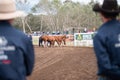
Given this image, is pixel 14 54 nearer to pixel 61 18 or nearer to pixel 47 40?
pixel 47 40

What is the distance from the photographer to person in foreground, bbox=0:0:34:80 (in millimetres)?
4332

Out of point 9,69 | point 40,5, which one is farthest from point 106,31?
point 40,5

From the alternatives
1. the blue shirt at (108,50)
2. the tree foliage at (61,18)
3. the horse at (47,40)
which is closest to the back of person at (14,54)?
the blue shirt at (108,50)

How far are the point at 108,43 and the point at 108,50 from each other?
0.26ft

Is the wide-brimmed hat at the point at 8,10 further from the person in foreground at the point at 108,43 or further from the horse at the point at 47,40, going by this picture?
the horse at the point at 47,40

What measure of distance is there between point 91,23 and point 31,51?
88.0m

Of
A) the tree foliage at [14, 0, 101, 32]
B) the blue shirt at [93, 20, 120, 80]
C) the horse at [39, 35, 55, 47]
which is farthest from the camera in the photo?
the tree foliage at [14, 0, 101, 32]

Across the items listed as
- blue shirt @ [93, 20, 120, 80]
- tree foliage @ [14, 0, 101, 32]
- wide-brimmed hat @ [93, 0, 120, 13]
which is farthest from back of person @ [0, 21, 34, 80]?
tree foliage @ [14, 0, 101, 32]

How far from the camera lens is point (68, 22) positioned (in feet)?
299

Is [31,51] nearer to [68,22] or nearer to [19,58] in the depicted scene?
[19,58]

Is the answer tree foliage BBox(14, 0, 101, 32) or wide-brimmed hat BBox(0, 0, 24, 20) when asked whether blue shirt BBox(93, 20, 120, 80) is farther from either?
tree foliage BBox(14, 0, 101, 32)

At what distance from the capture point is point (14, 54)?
14.3 feet

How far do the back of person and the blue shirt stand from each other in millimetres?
764

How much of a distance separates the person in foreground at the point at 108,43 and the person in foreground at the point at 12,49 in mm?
775
